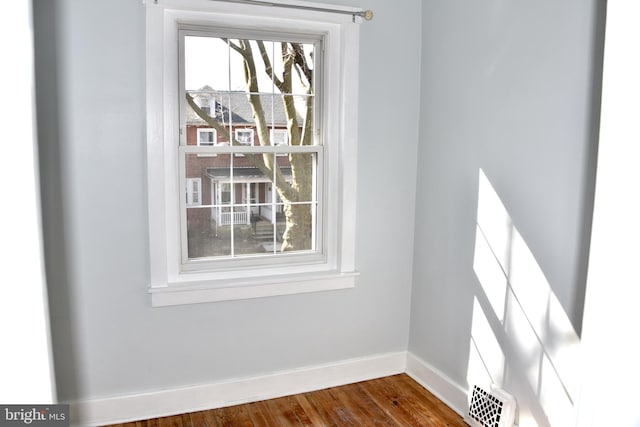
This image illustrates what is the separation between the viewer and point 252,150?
10.3ft

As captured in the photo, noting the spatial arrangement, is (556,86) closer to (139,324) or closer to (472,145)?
(472,145)

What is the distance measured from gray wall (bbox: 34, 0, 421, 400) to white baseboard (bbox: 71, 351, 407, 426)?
0.06m

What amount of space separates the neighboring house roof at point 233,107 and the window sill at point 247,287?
895 mm

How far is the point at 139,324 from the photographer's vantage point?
9.63 ft

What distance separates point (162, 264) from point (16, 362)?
1190 mm

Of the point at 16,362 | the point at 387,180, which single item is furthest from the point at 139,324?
the point at 387,180

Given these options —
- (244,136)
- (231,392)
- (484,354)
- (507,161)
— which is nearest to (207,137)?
(244,136)

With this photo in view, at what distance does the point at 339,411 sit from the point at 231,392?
24.5 inches

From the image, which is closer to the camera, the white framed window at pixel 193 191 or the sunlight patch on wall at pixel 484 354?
the sunlight patch on wall at pixel 484 354

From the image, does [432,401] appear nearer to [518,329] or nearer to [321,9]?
[518,329]

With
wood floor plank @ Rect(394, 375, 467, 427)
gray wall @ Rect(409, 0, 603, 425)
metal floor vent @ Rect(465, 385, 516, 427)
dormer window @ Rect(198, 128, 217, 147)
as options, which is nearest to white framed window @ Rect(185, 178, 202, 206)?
dormer window @ Rect(198, 128, 217, 147)

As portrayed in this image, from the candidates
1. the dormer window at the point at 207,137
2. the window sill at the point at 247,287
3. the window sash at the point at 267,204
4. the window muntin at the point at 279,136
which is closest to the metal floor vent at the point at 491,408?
the window sill at the point at 247,287

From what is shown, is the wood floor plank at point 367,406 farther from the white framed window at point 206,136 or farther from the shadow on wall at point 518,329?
the white framed window at point 206,136

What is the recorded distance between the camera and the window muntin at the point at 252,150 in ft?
9.98
